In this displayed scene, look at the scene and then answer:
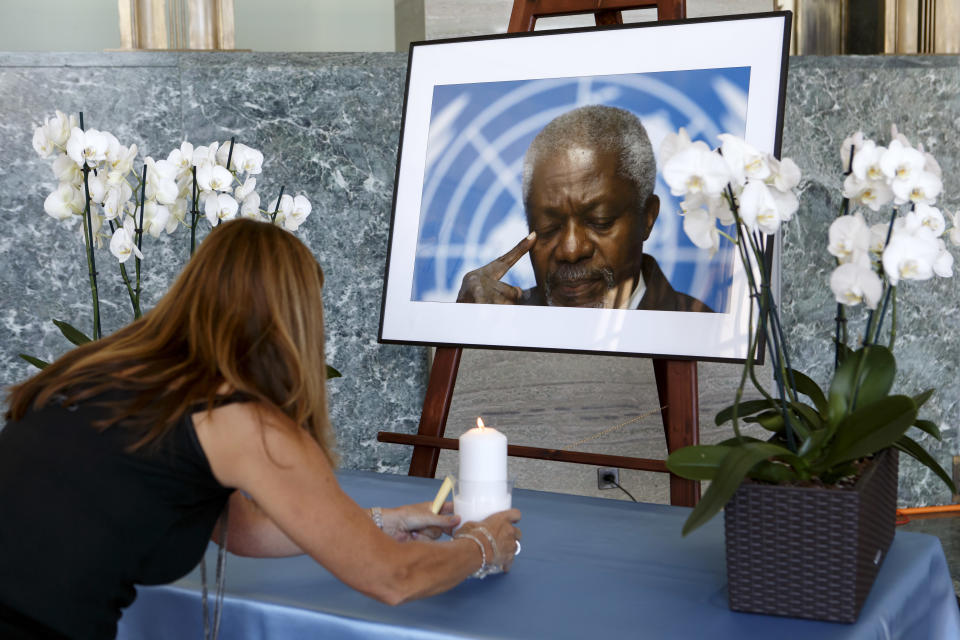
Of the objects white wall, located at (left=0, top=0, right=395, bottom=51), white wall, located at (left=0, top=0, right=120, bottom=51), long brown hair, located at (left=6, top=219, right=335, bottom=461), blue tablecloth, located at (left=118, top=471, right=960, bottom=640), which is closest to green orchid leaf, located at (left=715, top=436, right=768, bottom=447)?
blue tablecloth, located at (left=118, top=471, right=960, bottom=640)

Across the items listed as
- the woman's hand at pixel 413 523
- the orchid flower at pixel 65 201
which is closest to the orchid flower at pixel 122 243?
the orchid flower at pixel 65 201

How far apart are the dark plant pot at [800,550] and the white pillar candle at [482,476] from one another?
0.31 metres

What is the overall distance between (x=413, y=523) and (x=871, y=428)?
0.63m

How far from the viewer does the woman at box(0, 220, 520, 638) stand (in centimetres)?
111

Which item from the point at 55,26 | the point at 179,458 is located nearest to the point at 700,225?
the point at 179,458

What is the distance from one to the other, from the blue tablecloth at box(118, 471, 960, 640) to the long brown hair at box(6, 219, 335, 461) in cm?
23

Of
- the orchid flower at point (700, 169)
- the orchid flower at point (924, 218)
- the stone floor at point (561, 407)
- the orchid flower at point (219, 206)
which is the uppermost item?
the orchid flower at point (700, 169)

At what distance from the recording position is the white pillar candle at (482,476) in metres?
1.31

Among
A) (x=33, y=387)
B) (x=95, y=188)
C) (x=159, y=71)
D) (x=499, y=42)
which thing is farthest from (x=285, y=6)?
(x=33, y=387)

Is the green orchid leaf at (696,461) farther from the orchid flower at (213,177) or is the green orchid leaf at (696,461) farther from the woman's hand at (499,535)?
the orchid flower at (213,177)

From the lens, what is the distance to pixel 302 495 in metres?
1.10

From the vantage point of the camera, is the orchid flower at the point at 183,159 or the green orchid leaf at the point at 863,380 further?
the orchid flower at the point at 183,159

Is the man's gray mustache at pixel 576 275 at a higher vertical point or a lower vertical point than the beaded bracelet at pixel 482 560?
higher

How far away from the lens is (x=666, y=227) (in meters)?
2.12
